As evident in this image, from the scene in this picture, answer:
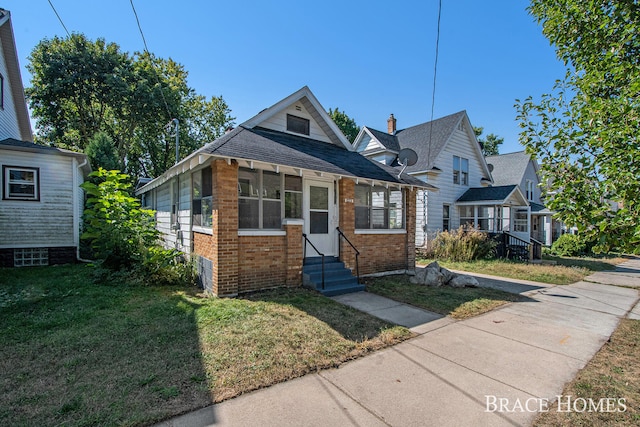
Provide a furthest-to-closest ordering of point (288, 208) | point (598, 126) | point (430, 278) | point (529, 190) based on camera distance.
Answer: point (529, 190) → point (430, 278) → point (288, 208) → point (598, 126)

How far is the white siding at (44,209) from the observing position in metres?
9.95

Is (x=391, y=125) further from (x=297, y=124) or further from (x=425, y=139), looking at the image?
(x=297, y=124)

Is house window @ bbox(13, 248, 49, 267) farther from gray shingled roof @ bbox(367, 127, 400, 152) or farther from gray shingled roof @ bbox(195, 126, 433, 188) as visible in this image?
gray shingled roof @ bbox(367, 127, 400, 152)

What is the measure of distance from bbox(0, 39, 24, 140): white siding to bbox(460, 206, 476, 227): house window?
21968mm

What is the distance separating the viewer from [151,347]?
157 inches

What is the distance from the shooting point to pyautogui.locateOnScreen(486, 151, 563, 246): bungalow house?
22344 millimetres

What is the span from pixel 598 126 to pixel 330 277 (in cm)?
585

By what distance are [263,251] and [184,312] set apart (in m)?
2.13

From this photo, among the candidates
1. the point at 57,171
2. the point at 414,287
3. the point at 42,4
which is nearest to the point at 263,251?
the point at 414,287

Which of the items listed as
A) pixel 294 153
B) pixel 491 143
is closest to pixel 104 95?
pixel 294 153

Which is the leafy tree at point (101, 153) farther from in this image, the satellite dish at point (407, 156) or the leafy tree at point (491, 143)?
the leafy tree at point (491, 143)

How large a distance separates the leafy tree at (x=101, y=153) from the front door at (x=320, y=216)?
15292mm


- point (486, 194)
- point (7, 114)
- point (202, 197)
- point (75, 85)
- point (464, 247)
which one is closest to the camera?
point (202, 197)

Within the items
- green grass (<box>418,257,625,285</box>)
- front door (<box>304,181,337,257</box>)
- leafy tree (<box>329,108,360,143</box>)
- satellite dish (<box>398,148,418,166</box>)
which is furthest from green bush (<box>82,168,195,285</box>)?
leafy tree (<box>329,108,360,143</box>)
